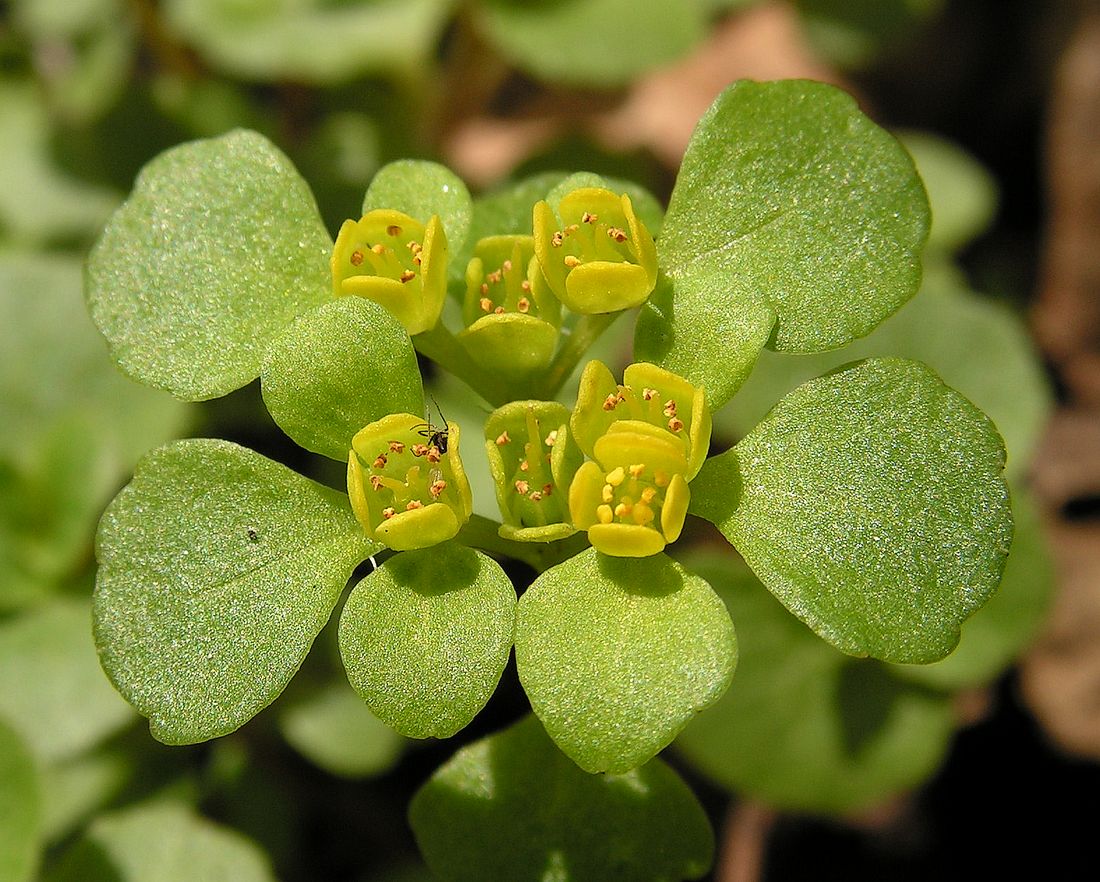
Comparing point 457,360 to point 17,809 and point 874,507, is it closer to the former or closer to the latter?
point 874,507

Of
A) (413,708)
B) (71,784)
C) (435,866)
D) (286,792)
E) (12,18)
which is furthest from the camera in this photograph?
(12,18)

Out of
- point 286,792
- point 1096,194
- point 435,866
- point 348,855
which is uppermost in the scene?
point 1096,194

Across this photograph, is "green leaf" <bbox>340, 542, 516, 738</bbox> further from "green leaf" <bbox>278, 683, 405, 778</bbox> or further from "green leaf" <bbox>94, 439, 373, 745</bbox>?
"green leaf" <bbox>278, 683, 405, 778</bbox>

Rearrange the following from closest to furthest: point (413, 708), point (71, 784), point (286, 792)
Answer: point (413, 708) < point (71, 784) < point (286, 792)

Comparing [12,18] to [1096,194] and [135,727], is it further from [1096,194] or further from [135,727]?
[1096,194]

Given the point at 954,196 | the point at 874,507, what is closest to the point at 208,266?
the point at 874,507

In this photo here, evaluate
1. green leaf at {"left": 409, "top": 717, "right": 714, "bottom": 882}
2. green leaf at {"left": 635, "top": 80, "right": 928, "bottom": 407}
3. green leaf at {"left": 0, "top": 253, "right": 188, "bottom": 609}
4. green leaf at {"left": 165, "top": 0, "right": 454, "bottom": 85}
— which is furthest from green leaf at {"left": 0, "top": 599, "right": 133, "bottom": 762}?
green leaf at {"left": 165, "top": 0, "right": 454, "bottom": 85}

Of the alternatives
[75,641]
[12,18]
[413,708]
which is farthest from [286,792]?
[12,18]
